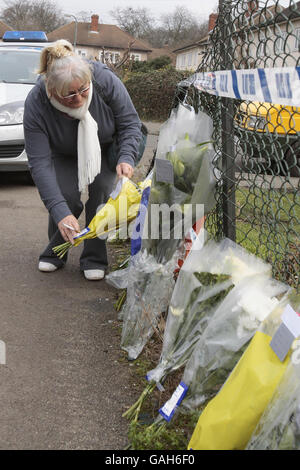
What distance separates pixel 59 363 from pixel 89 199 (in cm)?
155

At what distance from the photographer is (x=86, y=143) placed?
348 cm

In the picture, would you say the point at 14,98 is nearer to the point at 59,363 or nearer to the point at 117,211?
the point at 117,211

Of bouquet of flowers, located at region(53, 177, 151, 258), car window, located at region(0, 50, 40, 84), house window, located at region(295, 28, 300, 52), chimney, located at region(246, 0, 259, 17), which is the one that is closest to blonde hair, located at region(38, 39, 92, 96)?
bouquet of flowers, located at region(53, 177, 151, 258)

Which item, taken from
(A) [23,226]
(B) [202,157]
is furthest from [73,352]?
(A) [23,226]

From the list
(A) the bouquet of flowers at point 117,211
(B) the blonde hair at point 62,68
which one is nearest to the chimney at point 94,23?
(B) the blonde hair at point 62,68

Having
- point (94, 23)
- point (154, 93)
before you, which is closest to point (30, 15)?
point (94, 23)

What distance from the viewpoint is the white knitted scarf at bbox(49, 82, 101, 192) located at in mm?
3338

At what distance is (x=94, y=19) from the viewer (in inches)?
2574

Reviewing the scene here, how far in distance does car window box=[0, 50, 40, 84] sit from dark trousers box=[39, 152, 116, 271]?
3692 millimetres

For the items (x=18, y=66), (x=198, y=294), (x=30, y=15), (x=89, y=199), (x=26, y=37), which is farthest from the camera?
(x=30, y=15)

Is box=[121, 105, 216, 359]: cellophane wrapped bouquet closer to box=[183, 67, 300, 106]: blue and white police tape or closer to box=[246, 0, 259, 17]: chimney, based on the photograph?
box=[183, 67, 300, 106]: blue and white police tape
